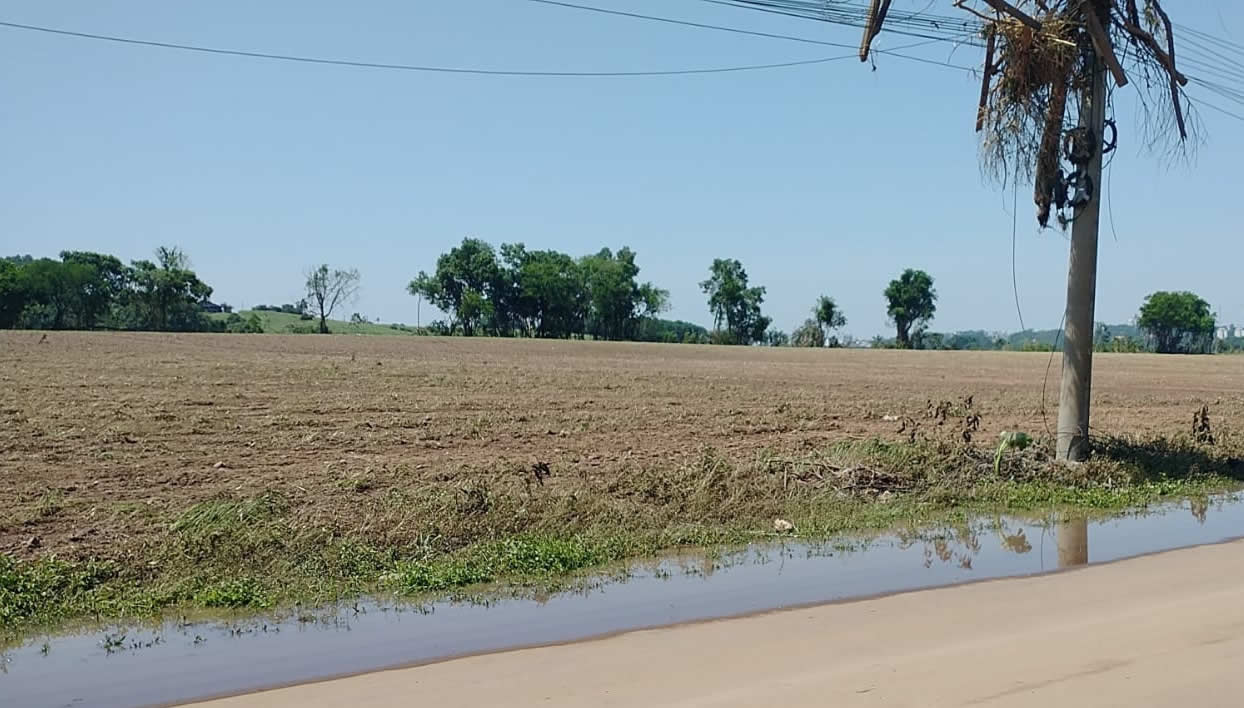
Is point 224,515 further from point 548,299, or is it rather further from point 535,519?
point 548,299

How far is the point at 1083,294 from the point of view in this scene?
565 inches

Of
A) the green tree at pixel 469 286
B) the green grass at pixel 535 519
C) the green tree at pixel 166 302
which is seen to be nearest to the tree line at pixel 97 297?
the green tree at pixel 166 302

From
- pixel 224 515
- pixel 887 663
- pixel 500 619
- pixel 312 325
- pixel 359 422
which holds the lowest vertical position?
pixel 500 619

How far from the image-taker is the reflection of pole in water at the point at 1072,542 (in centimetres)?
973

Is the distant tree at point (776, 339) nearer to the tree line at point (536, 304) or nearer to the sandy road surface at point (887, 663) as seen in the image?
the tree line at point (536, 304)

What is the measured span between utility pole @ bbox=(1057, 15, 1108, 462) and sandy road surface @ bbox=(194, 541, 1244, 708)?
22.0 ft

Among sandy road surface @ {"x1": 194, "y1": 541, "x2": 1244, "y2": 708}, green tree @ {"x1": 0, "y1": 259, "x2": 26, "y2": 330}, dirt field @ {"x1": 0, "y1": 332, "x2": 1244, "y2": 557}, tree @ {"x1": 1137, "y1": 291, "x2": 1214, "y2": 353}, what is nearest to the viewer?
sandy road surface @ {"x1": 194, "y1": 541, "x2": 1244, "y2": 708}

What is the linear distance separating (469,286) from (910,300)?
4304 centimetres

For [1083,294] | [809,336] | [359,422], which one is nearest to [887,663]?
[1083,294]

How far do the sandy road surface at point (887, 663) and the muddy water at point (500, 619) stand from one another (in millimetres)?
451

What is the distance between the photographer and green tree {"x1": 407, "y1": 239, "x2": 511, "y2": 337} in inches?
3984

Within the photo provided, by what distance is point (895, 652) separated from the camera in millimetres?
6438

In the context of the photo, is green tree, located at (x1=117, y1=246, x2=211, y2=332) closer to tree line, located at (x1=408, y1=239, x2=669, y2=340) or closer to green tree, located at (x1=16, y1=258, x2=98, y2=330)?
green tree, located at (x1=16, y1=258, x2=98, y2=330)

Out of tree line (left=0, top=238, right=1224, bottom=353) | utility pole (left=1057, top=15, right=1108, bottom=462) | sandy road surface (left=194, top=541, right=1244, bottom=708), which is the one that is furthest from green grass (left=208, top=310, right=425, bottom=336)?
sandy road surface (left=194, top=541, right=1244, bottom=708)
